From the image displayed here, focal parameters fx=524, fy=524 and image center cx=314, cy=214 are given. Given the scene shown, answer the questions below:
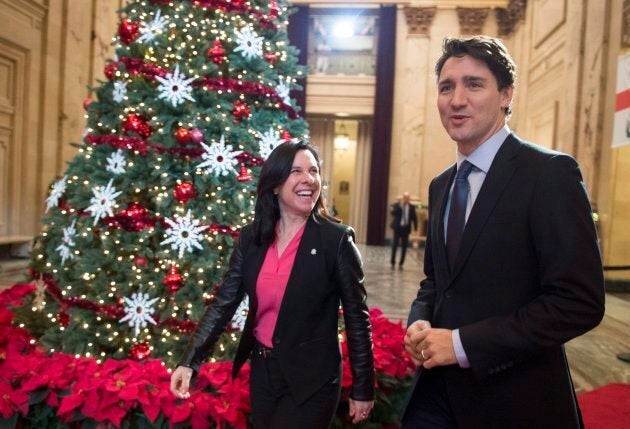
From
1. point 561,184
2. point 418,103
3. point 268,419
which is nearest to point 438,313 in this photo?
point 561,184

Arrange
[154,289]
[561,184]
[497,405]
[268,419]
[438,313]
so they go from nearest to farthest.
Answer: [561,184]
[497,405]
[438,313]
[268,419]
[154,289]

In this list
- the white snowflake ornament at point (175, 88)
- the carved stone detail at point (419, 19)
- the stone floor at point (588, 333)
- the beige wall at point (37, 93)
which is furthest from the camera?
the carved stone detail at point (419, 19)

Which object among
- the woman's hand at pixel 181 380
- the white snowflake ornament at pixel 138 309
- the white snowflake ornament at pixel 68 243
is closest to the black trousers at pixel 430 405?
the woman's hand at pixel 181 380

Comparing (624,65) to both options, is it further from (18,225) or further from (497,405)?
(18,225)

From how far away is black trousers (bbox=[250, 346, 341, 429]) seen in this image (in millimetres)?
1843

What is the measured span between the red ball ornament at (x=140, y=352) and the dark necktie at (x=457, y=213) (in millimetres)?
2144

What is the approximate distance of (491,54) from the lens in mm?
1407

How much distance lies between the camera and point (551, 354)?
1391 millimetres

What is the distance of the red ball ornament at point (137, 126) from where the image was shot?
3.10 metres

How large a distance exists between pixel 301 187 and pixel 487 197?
0.80 metres

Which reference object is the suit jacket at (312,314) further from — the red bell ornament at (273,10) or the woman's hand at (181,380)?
the red bell ornament at (273,10)

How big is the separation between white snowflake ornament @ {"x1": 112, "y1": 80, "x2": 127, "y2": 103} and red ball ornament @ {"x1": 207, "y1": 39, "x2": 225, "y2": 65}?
1.86 feet

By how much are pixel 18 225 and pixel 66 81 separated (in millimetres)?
2983

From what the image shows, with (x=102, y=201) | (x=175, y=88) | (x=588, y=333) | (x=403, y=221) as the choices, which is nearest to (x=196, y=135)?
(x=175, y=88)
